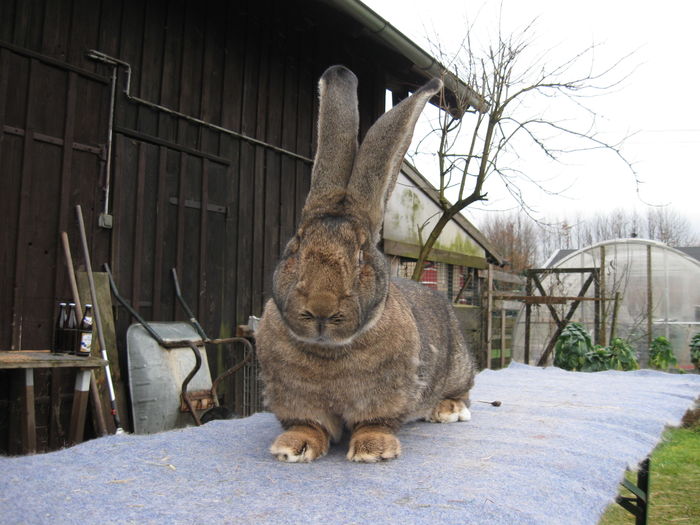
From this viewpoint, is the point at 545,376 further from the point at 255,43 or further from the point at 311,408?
the point at 255,43

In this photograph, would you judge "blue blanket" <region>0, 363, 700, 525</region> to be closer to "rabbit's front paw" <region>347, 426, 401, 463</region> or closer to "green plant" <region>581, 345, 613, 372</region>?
"rabbit's front paw" <region>347, 426, 401, 463</region>

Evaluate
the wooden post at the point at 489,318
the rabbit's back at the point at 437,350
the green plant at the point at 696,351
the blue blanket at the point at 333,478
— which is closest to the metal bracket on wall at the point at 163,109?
the rabbit's back at the point at 437,350

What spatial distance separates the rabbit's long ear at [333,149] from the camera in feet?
6.81

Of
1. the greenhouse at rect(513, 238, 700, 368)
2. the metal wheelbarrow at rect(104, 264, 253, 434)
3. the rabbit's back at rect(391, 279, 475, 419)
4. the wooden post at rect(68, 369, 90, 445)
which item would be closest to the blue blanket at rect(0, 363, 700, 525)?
the rabbit's back at rect(391, 279, 475, 419)

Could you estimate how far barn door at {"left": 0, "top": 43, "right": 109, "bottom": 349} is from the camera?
3.84 m

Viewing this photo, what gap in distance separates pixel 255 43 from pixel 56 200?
8.55 ft

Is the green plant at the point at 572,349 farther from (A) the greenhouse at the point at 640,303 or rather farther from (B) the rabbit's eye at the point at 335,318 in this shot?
(B) the rabbit's eye at the point at 335,318

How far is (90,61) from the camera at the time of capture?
4.35 meters

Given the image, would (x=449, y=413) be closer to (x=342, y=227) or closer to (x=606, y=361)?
(x=342, y=227)

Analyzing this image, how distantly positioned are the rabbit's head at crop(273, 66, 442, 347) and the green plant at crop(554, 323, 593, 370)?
23.5 ft

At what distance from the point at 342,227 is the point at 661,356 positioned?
384 inches

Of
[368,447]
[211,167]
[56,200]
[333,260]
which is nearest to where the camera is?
[333,260]

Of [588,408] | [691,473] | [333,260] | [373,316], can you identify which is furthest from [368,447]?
[691,473]

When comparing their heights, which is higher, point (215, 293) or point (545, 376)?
point (215, 293)
